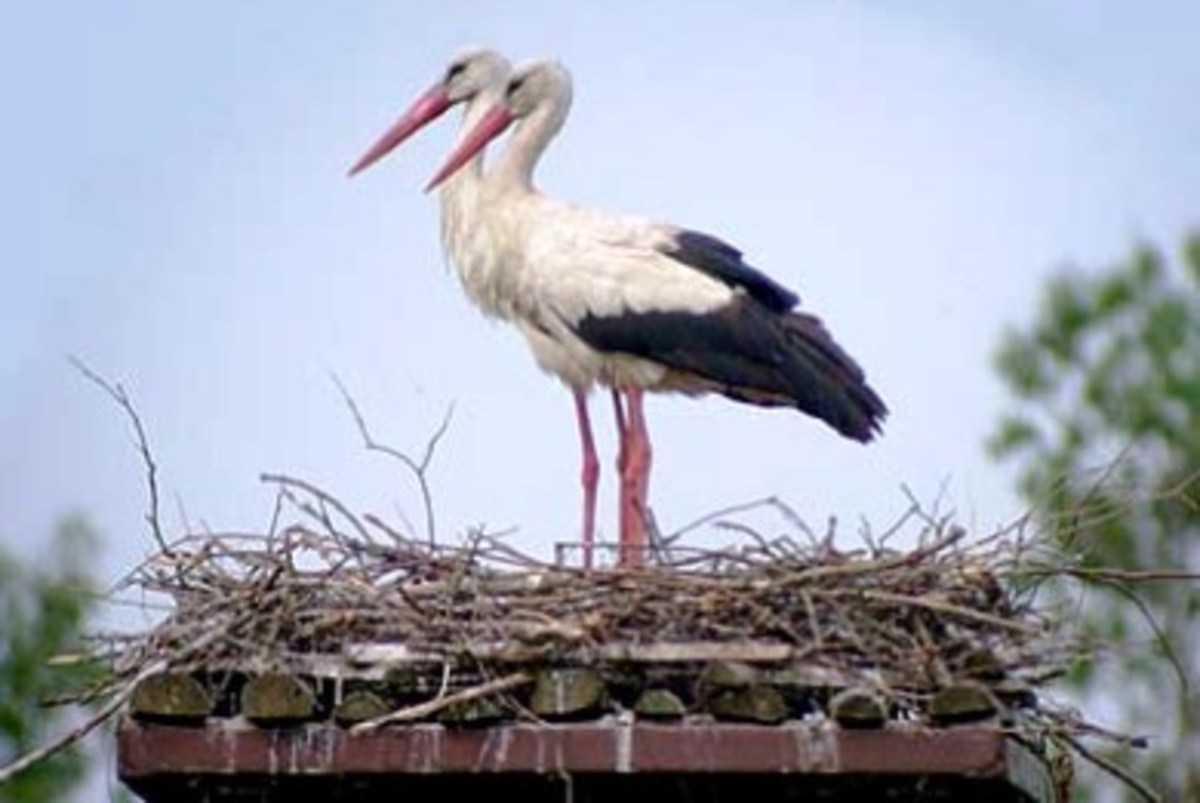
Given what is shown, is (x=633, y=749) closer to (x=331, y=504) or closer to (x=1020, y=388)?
(x=331, y=504)

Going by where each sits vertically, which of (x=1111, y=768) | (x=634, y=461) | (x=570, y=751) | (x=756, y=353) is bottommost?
(x=570, y=751)

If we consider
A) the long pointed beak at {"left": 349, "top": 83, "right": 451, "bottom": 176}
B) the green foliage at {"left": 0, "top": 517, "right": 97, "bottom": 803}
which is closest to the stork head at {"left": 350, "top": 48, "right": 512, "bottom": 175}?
the long pointed beak at {"left": 349, "top": 83, "right": 451, "bottom": 176}

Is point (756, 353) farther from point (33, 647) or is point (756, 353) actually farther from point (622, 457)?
point (33, 647)

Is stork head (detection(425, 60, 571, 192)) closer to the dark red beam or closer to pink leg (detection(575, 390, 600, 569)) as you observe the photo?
pink leg (detection(575, 390, 600, 569))

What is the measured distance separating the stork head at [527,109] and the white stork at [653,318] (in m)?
0.23

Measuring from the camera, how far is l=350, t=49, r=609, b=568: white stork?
11625 mm

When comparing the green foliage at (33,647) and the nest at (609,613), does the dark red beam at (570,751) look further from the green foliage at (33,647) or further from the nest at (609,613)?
the green foliage at (33,647)

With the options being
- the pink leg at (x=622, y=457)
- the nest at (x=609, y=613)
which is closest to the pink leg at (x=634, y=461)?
the pink leg at (x=622, y=457)

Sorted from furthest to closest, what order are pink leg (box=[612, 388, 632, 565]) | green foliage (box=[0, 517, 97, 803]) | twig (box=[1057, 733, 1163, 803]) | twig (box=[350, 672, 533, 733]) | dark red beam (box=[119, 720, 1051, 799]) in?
green foliage (box=[0, 517, 97, 803])
pink leg (box=[612, 388, 632, 565])
twig (box=[1057, 733, 1163, 803])
twig (box=[350, 672, 533, 733])
dark red beam (box=[119, 720, 1051, 799])

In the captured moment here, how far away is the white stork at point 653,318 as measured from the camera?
11.3m

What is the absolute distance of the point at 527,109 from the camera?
11.9m

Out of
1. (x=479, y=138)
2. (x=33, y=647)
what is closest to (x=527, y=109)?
(x=479, y=138)

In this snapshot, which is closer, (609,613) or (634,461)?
(609,613)

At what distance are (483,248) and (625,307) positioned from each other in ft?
1.53
